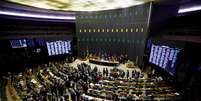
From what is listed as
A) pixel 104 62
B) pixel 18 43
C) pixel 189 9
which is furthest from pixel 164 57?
pixel 18 43

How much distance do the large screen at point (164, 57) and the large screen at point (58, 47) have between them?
15430 millimetres

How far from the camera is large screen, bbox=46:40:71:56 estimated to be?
24641mm

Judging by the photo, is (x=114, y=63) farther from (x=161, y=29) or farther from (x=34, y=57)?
(x=34, y=57)

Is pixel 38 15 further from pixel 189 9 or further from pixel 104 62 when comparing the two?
pixel 189 9

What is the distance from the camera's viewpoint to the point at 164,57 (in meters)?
15.5

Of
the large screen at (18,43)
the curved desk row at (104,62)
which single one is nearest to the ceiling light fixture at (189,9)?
the curved desk row at (104,62)

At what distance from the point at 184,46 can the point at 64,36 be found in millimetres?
20150

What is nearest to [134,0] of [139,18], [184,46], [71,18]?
[139,18]

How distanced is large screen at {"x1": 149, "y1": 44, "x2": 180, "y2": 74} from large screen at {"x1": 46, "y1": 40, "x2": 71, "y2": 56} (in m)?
15.4

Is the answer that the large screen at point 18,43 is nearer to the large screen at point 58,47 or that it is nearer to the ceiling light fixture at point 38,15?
the ceiling light fixture at point 38,15

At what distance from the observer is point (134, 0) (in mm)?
17359

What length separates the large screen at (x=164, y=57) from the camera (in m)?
13.9

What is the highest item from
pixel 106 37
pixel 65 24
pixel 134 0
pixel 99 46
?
pixel 134 0

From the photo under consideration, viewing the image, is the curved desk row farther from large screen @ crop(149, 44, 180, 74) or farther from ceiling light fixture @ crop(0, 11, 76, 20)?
ceiling light fixture @ crop(0, 11, 76, 20)
